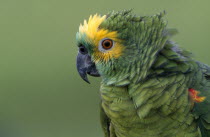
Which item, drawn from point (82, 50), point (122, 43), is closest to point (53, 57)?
point (82, 50)

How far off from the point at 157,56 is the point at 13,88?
5.29ft

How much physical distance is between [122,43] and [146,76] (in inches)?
5.6

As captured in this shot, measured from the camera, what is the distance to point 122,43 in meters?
1.08

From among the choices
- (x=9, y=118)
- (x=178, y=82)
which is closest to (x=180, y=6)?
(x=178, y=82)

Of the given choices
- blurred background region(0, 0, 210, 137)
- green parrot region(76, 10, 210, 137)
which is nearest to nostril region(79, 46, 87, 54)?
green parrot region(76, 10, 210, 137)

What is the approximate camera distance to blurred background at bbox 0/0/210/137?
7.16ft

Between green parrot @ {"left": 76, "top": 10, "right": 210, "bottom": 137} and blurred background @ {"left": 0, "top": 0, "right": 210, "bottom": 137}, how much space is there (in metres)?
1.08

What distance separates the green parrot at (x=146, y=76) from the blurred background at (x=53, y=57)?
108cm

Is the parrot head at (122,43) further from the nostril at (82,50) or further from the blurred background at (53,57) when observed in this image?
the blurred background at (53,57)

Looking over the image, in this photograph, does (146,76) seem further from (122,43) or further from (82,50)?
(82,50)

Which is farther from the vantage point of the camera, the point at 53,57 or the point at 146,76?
the point at 53,57

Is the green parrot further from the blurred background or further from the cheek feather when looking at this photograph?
the blurred background

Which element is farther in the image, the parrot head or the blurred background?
the blurred background

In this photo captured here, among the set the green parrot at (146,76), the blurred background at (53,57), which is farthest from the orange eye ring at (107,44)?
the blurred background at (53,57)
